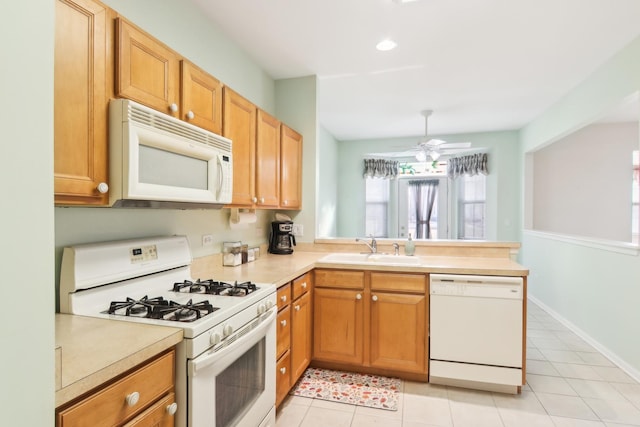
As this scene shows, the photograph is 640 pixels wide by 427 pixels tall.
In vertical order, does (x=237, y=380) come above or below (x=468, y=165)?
below

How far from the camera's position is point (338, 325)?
2.61 metres

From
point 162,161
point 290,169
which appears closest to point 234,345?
point 162,161

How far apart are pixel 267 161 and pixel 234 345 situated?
156 cm

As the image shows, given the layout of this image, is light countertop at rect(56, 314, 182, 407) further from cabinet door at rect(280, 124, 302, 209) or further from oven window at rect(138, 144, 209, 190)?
cabinet door at rect(280, 124, 302, 209)

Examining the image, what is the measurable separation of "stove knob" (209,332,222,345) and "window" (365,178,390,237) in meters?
5.59

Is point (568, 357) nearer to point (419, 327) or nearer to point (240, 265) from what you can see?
point (419, 327)

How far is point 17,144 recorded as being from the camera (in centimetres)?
66

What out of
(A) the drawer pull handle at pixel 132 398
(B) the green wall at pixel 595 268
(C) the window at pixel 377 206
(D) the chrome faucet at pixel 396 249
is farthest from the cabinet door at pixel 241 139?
(C) the window at pixel 377 206

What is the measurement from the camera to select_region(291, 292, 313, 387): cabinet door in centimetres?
226

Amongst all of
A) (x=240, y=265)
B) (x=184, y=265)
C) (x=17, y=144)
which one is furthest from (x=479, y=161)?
(x=17, y=144)

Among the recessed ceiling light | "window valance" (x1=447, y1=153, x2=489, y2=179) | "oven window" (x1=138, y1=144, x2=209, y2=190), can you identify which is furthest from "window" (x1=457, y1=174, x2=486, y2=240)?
"oven window" (x1=138, y1=144, x2=209, y2=190)

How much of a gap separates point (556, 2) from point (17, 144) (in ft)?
9.67

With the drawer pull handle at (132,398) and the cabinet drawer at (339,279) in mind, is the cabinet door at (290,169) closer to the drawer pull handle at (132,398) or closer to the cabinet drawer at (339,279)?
the cabinet drawer at (339,279)

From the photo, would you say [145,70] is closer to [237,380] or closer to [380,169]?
[237,380]
